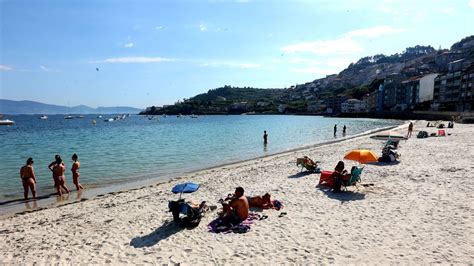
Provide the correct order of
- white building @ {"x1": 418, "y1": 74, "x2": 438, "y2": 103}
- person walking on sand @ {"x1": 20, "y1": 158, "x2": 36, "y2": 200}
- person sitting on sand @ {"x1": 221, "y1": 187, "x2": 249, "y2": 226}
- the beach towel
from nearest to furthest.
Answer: the beach towel → person sitting on sand @ {"x1": 221, "y1": 187, "x2": 249, "y2": 226} → person walking on sand @ {"x1": 20, "y1": 158, "x2": 36, "y2": 200} → white building @ {"x1": 418, "y1": 74, "x2": 438, "y2": 103}

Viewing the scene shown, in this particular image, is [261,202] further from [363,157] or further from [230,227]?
[363,157]

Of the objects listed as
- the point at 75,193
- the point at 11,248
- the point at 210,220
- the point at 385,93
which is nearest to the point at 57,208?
the point at 75,193

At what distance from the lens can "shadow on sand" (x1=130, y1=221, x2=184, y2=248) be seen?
822cm

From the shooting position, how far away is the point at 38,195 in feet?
50.0

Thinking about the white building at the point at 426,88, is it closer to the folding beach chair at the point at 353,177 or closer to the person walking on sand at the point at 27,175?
the folding beach chair at the point at 353,177

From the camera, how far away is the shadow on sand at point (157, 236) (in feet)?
27.0

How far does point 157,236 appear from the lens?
866 centimetres

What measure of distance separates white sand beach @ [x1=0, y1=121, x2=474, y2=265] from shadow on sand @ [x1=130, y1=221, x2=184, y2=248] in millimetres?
24

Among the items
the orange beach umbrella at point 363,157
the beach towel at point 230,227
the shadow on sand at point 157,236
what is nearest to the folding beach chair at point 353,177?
the orange beach umbrella at point 363,157

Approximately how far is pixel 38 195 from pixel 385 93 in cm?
15110

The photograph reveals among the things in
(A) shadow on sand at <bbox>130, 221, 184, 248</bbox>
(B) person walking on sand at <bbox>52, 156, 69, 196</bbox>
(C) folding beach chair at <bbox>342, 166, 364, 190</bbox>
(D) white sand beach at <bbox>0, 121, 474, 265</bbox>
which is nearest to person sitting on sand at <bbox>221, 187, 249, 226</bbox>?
(D) white sand beach at <bbox>0, 121, 474, 265</bbox>

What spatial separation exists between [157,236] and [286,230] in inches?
129

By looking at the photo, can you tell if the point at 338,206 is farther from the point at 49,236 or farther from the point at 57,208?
the point at 57,208

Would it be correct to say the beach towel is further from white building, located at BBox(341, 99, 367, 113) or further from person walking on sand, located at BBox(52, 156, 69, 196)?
white building, located at BBox(341, 99, 367, 113)
